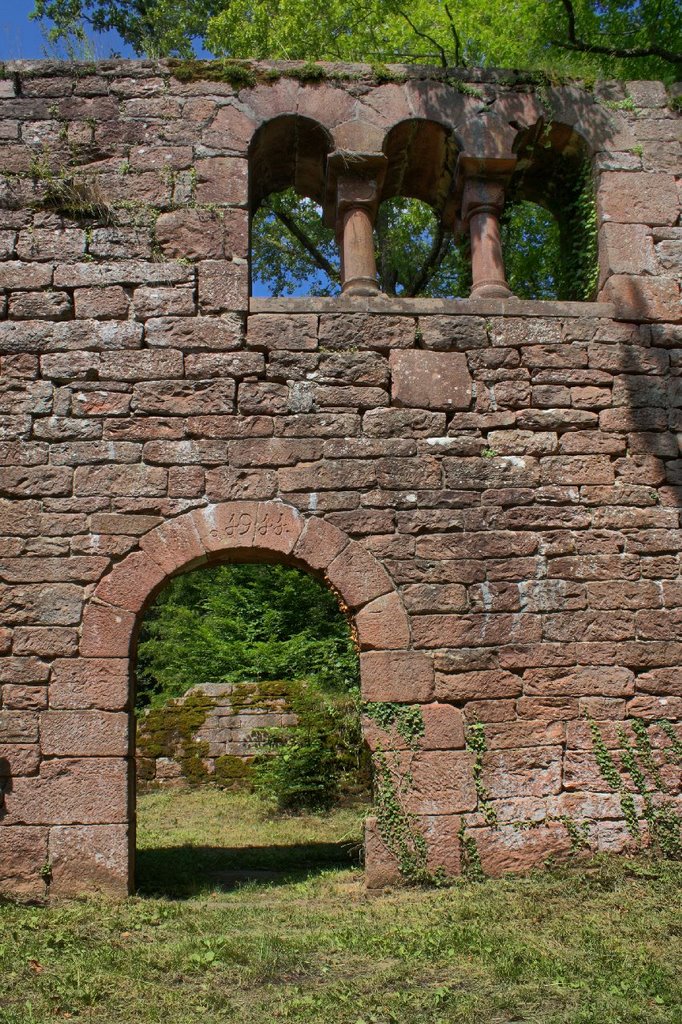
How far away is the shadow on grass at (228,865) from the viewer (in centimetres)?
610

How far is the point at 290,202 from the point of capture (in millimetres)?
15297

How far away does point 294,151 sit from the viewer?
7.09m

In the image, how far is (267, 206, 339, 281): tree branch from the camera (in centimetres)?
1499

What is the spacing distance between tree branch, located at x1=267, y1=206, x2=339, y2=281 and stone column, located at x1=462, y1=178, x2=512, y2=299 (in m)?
8.41

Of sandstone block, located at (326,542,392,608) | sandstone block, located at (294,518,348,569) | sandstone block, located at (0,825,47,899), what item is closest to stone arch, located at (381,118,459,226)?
sandstone block, located at (294,518,348,569)

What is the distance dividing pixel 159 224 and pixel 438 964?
193 inches

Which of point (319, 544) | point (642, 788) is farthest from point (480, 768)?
point (319, 544)

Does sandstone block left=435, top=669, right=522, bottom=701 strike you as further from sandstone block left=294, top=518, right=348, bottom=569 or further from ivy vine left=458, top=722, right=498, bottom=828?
sandstone block left=294, top=518, right=348, bottom=569

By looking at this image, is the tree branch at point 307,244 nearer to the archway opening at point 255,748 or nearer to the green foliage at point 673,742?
the archway opening at point 255,748

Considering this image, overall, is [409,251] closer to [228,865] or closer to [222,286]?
[222,286]

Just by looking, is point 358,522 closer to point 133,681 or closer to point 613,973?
point 133,681

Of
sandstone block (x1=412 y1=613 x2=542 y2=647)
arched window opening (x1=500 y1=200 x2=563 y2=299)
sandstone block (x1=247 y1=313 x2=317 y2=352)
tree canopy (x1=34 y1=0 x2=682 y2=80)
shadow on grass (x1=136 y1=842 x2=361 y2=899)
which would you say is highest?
tree canopy (x1=34 y1=0 x2=682 y2=80)

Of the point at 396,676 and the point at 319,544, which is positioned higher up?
the point at 319,544

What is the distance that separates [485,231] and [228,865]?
5.14 m
